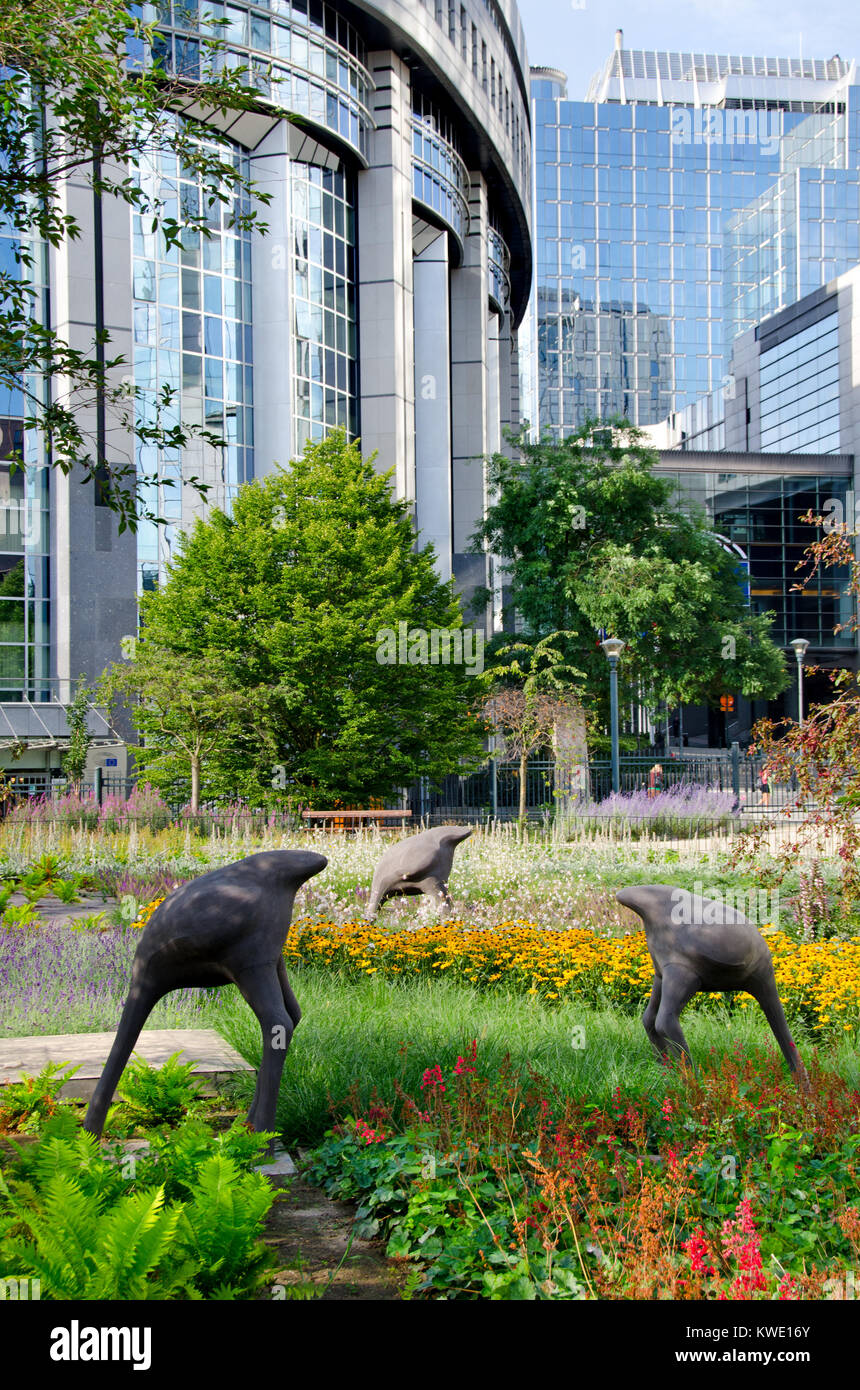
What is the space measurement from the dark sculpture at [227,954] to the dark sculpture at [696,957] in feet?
6.18

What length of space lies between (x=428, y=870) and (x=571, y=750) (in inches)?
611

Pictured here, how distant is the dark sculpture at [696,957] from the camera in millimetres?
5355

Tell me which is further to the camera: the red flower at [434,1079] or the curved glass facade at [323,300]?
the curved glass facade at [323,300]

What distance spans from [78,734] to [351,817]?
10.6m

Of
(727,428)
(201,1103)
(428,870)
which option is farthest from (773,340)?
(201,1103)

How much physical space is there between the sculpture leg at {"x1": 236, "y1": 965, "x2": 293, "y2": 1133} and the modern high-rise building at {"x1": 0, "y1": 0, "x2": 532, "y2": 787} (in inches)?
966

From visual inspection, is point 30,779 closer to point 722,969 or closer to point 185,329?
point 185,329

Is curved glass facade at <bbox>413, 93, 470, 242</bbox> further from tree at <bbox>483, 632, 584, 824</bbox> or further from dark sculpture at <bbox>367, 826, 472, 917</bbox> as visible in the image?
dark sculpture at <bbox>367, 826, 472, 917</bbox>

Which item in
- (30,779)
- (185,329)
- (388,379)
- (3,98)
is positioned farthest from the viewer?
(388,379)

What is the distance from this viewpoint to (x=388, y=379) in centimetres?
3803

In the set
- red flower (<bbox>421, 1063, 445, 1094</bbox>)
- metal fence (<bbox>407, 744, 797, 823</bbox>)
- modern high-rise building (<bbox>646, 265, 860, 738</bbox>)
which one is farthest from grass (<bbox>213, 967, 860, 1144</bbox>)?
modern high-rise building (<bbox>646, 265, 860, 738</bbox>)

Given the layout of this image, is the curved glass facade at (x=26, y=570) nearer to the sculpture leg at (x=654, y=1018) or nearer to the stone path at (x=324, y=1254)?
the sculpture leg at (x=654, y=1018)

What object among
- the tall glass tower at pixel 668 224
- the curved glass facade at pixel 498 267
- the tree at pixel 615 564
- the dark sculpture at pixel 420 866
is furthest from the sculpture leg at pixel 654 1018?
the tall glass tower at pixel 668 224

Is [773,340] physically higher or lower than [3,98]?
higher
